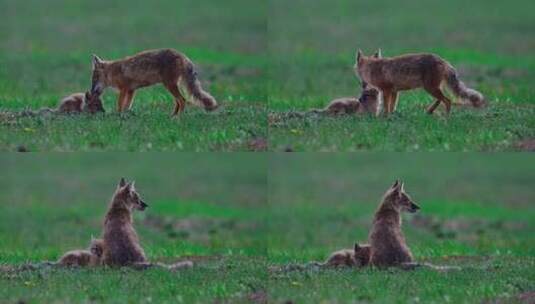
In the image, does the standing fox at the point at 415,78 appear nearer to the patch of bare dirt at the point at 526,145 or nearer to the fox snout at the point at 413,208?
the patch of bare dirt at the point at 526,145

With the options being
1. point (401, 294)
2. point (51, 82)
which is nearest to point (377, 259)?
point (401, 294)

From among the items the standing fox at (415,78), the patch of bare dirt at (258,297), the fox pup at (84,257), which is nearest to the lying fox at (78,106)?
the fox pup at (84,257)

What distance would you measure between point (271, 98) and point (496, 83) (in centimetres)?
212

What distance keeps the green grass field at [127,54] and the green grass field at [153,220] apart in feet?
0.63

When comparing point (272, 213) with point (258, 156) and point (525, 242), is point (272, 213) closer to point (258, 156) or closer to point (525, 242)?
point (258, 156)

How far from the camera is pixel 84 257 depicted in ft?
49.9

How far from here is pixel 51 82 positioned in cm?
1565

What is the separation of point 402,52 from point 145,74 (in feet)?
7.83

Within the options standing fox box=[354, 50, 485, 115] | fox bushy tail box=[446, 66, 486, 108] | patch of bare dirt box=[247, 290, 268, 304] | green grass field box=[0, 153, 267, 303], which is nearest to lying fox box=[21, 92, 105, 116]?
green grass field box=[0, 153, 267, 303]

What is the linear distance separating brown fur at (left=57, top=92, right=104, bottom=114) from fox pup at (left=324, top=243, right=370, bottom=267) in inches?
99.8

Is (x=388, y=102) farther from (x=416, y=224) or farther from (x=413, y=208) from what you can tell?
(x=416, y=224)

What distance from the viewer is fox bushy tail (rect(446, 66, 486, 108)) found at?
15414mm

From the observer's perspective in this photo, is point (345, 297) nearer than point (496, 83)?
Yes

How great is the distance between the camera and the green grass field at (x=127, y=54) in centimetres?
1519
